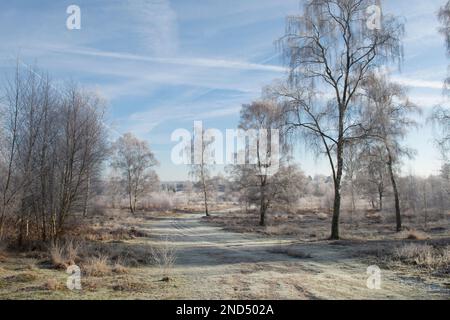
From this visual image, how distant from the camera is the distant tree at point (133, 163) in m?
51.0

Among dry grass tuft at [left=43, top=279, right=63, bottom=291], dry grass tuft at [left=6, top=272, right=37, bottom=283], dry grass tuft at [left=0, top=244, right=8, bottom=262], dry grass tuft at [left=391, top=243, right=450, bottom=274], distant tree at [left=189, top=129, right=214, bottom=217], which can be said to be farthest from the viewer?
distant tree at [left=189, top=129, right=214, bottom=217]

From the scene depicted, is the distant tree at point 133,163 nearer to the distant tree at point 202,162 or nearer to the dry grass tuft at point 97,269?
the distant tree at point 202,162

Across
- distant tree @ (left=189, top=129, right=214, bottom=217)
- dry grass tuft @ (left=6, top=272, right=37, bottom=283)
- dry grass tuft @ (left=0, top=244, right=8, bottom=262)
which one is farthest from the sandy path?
distant tree @ (left=189, top=129, right=214, bottom=217)

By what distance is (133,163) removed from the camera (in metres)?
51.4

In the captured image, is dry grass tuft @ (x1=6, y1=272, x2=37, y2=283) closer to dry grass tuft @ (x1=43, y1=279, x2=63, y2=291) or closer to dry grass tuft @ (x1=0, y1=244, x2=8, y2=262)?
dry grass tuft @ (x1=43, y1=279, x2=63, y2=291)

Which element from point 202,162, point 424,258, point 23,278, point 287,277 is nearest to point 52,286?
point 23,278

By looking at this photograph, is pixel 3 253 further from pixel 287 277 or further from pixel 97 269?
pixel 287 277

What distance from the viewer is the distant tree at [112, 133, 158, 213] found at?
51000 mm

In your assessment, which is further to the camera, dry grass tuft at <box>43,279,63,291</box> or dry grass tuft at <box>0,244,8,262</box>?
dry grass tuft at <box>0,244,8,262</box>

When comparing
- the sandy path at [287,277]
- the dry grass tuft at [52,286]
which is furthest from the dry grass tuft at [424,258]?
the dry grass tuft at [52,286]

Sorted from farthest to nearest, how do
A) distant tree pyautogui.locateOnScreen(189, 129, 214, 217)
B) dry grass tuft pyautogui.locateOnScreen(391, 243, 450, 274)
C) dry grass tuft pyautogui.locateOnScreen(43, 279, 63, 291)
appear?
distant tree pyautogui.locateOnScreen(189, 129, 214, 217) → dry grass tuft pyautogui.locateOnScreen(391, 243, 450, 274) → dry grass tuft pyautogui.locateOnScreen(43, 279, 63, 291)
